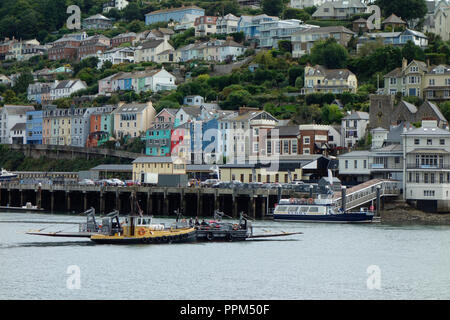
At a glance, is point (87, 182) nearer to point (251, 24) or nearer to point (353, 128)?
point (353, 128)

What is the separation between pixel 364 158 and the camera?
91.8 m

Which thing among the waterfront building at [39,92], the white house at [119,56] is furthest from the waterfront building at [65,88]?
the white house at [119,56]

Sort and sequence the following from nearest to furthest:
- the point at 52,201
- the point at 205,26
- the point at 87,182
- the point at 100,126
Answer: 1. the point at 52,201
2. the point at 87,182
3. the point at 100,126
4. the point at 205,26

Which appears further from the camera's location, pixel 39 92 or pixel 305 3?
pixel 305 3

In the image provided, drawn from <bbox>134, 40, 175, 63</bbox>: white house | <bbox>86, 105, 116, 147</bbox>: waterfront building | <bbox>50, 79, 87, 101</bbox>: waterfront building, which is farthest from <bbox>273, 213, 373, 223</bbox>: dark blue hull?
<bbox>134, 40, 175, 63</bbox>: white house

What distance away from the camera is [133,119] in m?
132

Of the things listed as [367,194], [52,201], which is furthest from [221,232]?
[52,201]

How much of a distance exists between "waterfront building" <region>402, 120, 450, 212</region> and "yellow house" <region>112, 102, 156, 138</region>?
51456mm

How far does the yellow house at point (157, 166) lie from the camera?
10344 cm

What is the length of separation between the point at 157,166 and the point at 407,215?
31620 millimetres

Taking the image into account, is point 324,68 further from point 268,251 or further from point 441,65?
point 268,251

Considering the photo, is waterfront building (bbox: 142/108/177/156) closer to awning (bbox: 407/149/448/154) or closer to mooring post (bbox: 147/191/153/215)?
mooring post (bbox: 147/191/153/215)

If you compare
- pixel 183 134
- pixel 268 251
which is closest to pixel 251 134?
pixel 183 134

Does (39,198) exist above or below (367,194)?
below
